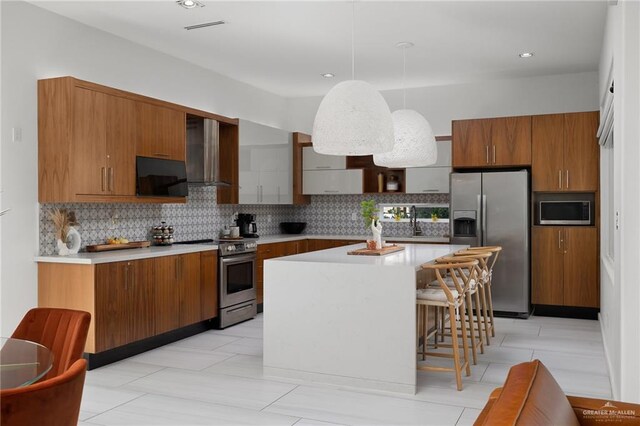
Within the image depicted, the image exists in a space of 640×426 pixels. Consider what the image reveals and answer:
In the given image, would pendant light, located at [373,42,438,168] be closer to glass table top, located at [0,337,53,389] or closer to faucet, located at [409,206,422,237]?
faucet, located at [409,206,422,237]

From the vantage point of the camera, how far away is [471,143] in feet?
22.1

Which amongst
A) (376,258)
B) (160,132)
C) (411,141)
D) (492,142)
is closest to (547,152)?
(492,142)

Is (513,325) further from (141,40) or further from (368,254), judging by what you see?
(141,40)

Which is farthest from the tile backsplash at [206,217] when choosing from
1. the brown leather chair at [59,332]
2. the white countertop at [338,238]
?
the brown leather chair at [59,332]

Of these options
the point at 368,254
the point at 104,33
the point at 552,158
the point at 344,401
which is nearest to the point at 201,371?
the point at 344,401

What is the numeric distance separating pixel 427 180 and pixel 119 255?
13.6 feet

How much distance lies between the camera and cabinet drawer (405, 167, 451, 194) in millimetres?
7262

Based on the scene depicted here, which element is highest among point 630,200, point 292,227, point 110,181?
point 110,181

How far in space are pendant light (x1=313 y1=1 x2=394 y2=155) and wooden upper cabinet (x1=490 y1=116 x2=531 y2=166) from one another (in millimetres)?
3120

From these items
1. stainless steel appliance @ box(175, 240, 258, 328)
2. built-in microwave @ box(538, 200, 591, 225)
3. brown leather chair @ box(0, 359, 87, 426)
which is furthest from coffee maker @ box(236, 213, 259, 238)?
brown leather chair @ box(0, 359, 87, 426)

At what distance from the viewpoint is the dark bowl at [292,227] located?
8.11m

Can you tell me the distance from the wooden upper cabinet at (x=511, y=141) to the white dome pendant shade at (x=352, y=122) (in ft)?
10.2

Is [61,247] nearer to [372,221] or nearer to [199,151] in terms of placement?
[199,151]

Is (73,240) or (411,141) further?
(411,141)
